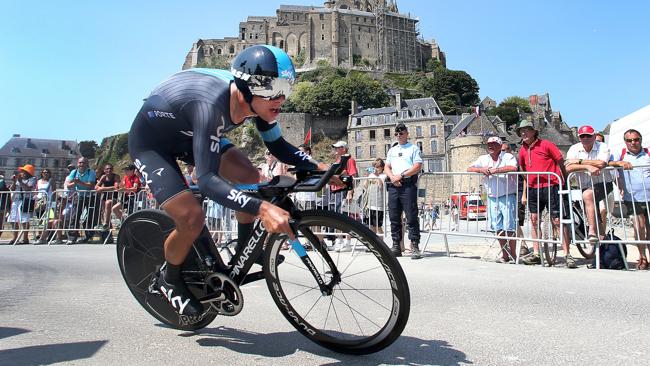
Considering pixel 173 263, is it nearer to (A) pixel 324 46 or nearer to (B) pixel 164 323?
(B) pixel 164 323

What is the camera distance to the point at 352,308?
281cm

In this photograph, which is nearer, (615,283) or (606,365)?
(606,365)

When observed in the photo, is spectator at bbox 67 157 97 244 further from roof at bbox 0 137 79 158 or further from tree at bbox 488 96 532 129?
roof at bbox 0 137 79 158

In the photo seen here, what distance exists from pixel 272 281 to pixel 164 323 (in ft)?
3.37

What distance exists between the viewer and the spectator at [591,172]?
20.4ft

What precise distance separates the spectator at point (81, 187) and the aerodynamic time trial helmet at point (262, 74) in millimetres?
9940

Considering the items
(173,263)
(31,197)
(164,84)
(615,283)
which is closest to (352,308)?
(173,263)

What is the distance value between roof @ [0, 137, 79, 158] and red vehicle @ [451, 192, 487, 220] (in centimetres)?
11201

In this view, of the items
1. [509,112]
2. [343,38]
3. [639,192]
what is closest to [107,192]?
[639,192]

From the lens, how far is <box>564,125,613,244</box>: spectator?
245 inches

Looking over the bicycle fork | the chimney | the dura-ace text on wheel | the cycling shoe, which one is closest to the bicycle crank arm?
the cycling shoe

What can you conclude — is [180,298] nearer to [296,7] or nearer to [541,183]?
[541,183]

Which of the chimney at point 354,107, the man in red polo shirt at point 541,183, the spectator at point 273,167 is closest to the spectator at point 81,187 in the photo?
the spectator at point 273,167

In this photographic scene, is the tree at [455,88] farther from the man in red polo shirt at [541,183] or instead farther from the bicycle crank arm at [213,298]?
the bicycle crank arm at [213,298]
